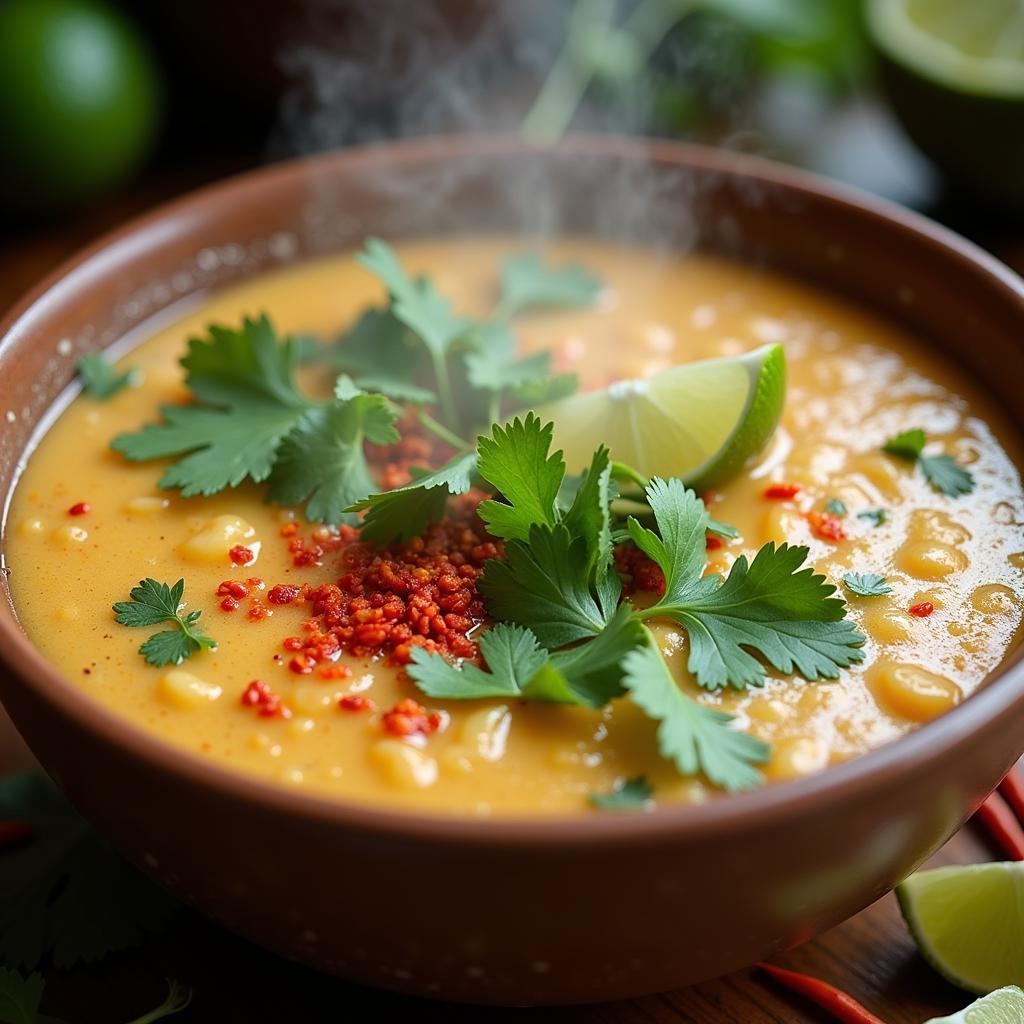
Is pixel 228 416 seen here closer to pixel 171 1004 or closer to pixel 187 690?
pixel 187 690

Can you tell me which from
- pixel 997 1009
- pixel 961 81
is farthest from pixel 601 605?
pixel 961 81

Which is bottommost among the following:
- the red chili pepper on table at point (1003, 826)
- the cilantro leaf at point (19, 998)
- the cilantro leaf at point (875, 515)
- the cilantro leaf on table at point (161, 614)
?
the cilantro leaf at point (19, 998)

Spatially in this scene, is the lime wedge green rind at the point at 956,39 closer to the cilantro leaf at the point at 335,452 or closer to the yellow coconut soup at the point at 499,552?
the yellow coconut soup at the point at 499,552

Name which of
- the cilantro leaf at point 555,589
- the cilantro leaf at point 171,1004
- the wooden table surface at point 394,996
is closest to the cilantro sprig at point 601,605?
the cilantro leaf at point 555,589

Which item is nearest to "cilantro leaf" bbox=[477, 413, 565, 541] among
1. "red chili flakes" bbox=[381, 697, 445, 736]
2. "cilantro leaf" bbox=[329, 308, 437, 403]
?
"red chili flakes" bbox=[381, 697, 445, 736]

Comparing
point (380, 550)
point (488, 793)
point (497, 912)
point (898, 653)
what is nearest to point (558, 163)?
point (380, 550)

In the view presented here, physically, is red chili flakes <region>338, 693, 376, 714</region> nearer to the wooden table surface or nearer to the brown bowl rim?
the brown bowl rim

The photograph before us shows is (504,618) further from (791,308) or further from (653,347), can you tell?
(791,308)
